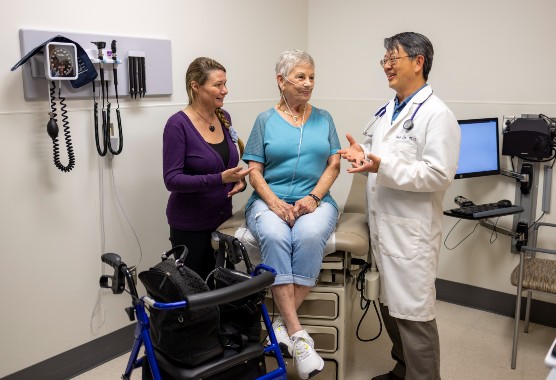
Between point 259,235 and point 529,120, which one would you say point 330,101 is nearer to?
point 529,120

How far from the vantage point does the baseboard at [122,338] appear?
248 cm

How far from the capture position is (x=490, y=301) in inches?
132

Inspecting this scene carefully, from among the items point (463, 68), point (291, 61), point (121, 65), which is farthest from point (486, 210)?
point (121, 65)

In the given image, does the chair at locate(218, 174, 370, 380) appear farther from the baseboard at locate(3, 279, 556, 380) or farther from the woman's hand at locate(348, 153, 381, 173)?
the baseboard at locate(3, 279, 556, 380)

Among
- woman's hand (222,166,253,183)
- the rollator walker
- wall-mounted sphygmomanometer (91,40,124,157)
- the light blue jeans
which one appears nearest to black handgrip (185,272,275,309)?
the rollator walker

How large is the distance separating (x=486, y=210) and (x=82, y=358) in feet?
7.24

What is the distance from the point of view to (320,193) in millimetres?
2422

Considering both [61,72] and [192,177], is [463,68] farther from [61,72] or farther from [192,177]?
[61,72]

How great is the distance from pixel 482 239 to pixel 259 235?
1699 millimetres

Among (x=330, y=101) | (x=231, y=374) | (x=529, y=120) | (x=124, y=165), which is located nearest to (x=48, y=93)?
(x=124, y=165)

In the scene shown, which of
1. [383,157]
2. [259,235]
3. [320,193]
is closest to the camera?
[383,157]

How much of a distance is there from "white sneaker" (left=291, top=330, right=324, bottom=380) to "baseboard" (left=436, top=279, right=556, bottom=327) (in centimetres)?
161

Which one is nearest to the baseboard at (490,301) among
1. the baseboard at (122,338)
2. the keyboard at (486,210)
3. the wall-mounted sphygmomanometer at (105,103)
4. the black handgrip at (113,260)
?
the baseboard at (122,338)

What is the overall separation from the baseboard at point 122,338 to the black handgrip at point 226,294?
4.12 ft
